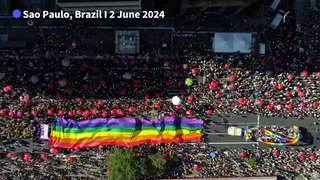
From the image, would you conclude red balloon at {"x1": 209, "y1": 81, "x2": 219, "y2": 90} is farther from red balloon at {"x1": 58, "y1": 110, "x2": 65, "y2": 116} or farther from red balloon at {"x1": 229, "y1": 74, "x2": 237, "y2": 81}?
red balloon at {"x1": 58, "y1": 110, "x2": 65, "y2": 116}

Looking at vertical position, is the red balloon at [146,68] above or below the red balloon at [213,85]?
above

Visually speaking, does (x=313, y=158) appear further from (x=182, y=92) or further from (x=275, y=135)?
(x=182, y=92)

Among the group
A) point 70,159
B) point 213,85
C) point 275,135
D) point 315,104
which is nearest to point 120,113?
point 70,159

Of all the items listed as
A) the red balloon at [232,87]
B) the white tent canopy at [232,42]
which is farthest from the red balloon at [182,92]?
the white tent canopy at [232,42]

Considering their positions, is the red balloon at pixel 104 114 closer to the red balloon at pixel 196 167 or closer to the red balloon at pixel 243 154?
the red balloon at pixel 196 167

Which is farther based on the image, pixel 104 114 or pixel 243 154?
pixel 243 154

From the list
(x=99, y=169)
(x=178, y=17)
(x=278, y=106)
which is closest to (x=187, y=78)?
(x=178, y=17)

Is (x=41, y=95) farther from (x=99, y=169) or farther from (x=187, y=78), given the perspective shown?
(x=187, y=78)
